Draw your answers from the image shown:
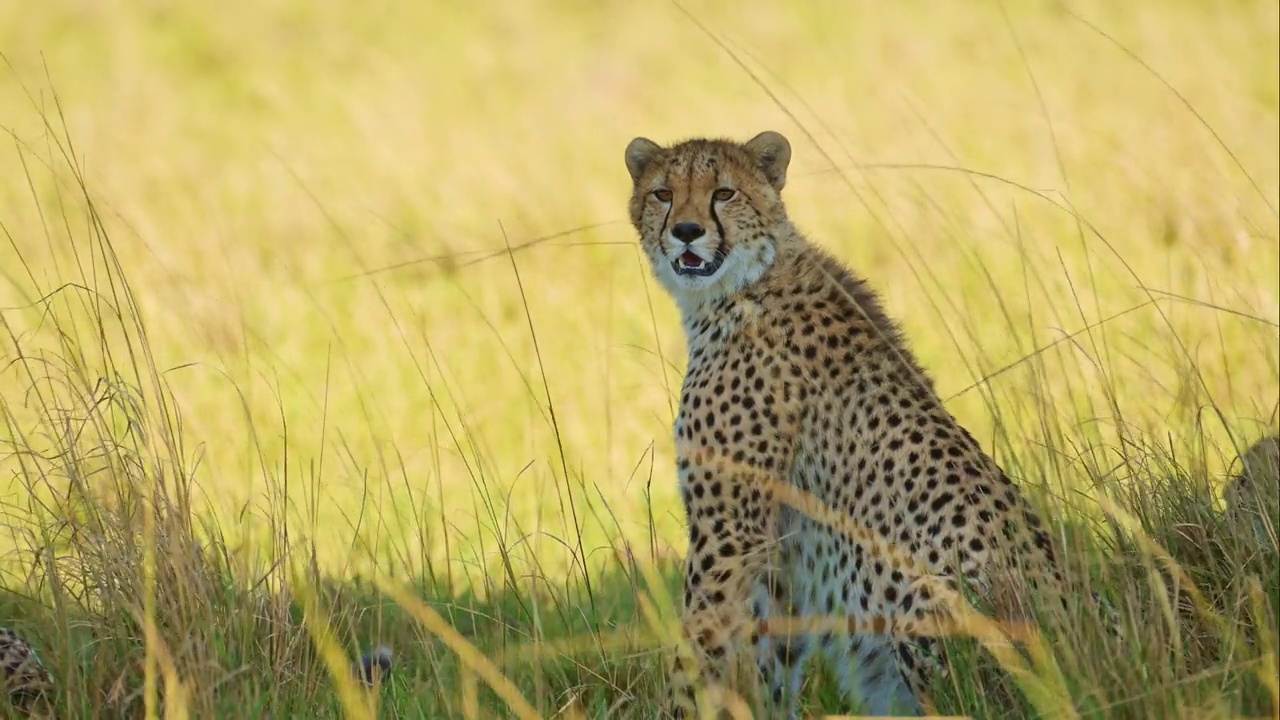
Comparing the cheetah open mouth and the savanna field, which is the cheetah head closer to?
the cheetah open mouth

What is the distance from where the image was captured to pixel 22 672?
135 inches

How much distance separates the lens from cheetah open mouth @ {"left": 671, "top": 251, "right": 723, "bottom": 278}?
151 inches

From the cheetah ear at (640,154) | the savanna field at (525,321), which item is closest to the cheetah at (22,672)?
the savanna field at (525,321)

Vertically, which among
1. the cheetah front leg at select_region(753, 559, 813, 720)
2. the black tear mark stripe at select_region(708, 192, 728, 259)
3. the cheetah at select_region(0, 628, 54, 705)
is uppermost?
the black tear mark stripe at select_region(708, 192, 728, 259)

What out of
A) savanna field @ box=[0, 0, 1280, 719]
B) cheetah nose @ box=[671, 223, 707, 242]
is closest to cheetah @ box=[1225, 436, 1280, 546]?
savanna field @ box=[0, 0, 1280, 719]

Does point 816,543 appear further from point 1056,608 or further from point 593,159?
point 593,159

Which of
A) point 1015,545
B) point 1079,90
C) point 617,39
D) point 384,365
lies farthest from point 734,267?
point 617,39

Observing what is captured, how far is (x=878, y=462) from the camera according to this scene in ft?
11.2

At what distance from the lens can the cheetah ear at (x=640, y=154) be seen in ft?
13.4

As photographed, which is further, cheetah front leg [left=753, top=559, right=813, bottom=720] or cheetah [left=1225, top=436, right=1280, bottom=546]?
cheetah front leg [left=753, top=559, right=813, bottom=720]

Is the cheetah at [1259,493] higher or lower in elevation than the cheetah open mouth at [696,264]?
lower

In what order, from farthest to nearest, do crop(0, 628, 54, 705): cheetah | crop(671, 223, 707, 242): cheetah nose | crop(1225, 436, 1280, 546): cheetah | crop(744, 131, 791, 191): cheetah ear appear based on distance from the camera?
crop(744, 131, 791, 191): cheetah ear, crop(671, 223, 707, 242): cheetah nose, crop(0, 628, 54, 705): cheetah, crop(1225, 436, 1280, 546): cheetah

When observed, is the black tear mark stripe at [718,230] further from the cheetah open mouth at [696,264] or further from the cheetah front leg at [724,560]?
the cheetah front leg at [724,560]

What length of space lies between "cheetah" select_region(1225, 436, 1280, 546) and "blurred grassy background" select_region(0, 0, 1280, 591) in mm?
108
